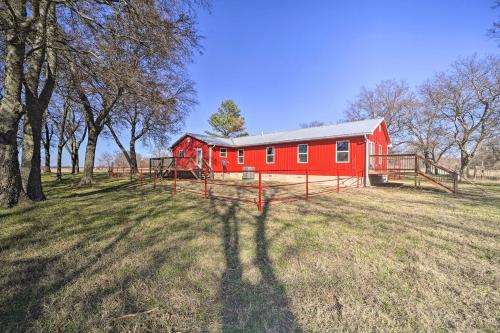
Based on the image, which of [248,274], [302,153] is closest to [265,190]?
[302,153]

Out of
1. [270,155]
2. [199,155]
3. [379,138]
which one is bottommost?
[270,155]

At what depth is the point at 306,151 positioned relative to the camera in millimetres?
15203

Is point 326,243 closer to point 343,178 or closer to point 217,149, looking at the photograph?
point 343,178

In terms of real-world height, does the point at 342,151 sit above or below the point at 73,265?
above

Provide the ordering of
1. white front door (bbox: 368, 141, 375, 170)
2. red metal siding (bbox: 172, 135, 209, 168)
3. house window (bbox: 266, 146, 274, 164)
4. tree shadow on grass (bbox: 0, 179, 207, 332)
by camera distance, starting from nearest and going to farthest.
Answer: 1. tree shadow on grass (bbox: 0, 179, 207, 332)
2. white front door (bbox: 368, 141, 375, 170)
3. house window (bbox: 266, 146, 274, 164)
4. red metal siding (bbox: 172, 135, 209, 168)

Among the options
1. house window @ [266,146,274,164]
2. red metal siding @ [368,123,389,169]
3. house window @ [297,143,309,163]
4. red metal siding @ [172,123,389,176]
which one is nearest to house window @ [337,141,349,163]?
red metal siding @ [172,123,389,176]

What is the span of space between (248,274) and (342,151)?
12257mm

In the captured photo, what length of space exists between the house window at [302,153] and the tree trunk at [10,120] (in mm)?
13601

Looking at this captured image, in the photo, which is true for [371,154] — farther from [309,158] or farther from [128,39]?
[128,39]

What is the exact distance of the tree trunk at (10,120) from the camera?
623cm

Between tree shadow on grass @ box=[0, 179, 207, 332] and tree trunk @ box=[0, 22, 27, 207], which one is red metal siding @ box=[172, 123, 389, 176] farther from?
tree trunk @ box=[0, 22, 27, 207]

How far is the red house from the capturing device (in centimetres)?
1300

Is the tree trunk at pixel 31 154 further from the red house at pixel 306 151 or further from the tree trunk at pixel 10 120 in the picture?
the red house at pixel 306 151

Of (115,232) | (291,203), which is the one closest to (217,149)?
(291,203)
